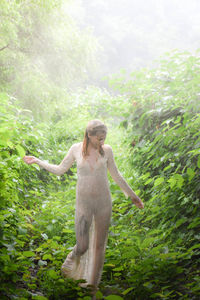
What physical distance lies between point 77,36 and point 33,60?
1945 mm

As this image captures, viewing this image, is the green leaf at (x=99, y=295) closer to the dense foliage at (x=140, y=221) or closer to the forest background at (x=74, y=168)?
the dense foliage at (x=140, y=221)

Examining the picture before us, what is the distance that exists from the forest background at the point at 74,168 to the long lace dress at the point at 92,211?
0.24 metres

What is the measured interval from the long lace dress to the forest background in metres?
0.24

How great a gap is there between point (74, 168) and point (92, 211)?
14.3 feet

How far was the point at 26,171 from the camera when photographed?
19.7 ft

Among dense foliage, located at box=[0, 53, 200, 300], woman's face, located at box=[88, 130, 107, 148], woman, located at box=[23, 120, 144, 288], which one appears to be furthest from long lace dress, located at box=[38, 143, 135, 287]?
dense foliage, located at box=[0, 53, 200, 300]

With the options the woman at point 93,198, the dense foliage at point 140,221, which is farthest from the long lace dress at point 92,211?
the dense foliage at point 140,221

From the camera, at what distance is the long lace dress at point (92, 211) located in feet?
9.73

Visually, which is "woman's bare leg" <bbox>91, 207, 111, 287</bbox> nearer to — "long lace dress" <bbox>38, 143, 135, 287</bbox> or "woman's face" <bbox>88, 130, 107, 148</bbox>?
"long lace dress" <bbox>38, 143, 135, 287</bbox>

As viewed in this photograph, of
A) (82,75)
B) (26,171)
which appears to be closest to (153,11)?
(82,75)

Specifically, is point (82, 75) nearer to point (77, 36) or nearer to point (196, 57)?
point (77, 36)

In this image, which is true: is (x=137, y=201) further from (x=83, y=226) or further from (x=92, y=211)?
(x=83, y=226)

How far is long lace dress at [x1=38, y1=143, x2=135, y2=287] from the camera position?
296 centimetres

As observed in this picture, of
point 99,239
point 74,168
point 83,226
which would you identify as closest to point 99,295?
point 99,239
